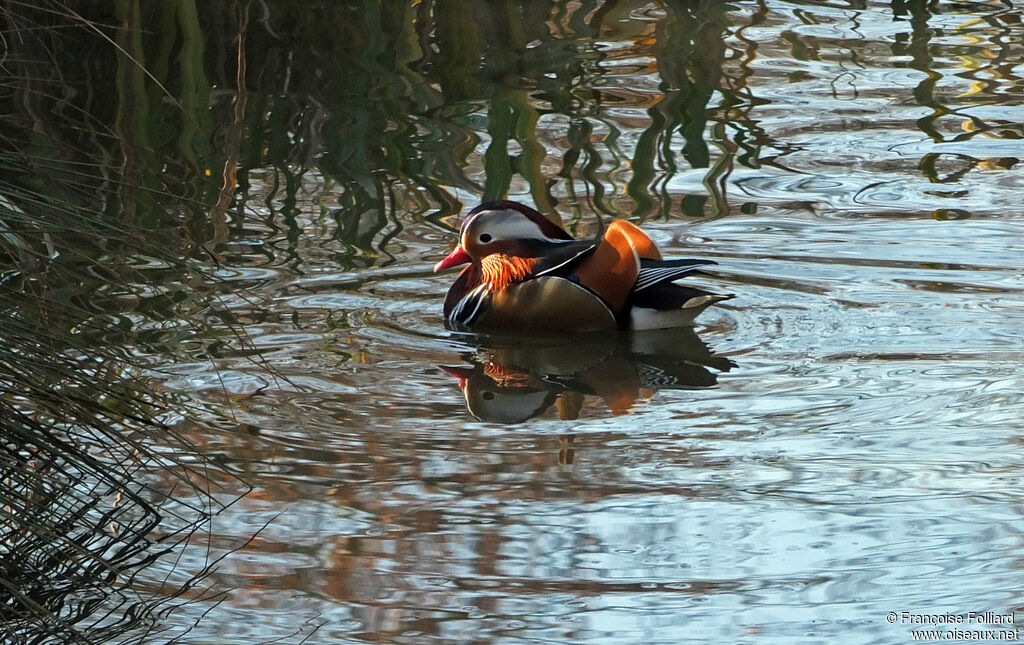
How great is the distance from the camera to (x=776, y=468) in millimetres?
4480

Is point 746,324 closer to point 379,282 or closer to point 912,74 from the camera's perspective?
point 379,282

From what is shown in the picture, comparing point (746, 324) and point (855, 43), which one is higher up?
point (855, 43)

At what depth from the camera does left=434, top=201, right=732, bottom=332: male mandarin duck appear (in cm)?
599

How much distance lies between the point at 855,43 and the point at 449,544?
7.26 metres

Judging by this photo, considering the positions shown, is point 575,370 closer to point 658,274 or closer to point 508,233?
point 658,274

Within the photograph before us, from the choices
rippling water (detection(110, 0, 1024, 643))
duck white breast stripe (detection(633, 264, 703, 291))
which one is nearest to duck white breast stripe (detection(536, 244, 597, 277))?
duck white breast stripe (detection(633, 264, 703, 291))

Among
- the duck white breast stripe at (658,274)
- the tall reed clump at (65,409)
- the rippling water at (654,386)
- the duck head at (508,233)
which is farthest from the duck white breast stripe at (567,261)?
the tall reed clump at (65,409)

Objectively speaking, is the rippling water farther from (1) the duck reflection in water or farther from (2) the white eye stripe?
(2) the white eye stripe

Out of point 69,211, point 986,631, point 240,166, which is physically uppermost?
point 69,211

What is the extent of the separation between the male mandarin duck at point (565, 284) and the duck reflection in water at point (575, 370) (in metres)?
0.07

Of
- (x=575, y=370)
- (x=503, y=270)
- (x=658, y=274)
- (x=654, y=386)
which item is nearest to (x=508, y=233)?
(x=503, y=270)

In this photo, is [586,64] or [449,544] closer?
[449,544]

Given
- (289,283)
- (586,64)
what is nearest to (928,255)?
(289,283)

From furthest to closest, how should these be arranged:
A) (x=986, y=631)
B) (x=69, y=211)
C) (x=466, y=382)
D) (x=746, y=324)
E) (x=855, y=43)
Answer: (x=855, y=43) → (x=746, y=324) → (x=466, y=382) → (x=986, y=631) → (x=69, y=211)
